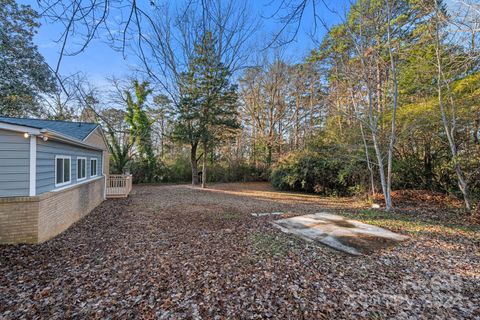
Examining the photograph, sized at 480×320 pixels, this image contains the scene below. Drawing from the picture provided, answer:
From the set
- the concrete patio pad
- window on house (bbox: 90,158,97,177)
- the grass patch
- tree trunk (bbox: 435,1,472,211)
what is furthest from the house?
tree trunk (bbox: 435,1,472,211)

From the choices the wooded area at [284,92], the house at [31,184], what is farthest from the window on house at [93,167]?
the house at [31,184]

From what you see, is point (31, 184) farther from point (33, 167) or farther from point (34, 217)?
point (34, 217)

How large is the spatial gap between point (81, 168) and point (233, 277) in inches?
264

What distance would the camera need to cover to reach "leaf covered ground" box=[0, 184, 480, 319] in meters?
2.21

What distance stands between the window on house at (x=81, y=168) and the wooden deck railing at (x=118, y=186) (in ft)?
8.23

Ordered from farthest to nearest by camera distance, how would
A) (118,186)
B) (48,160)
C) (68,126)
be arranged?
(118,186) < (68,126) < (48,160)

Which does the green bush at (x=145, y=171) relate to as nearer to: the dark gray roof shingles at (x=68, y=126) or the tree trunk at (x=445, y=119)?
the dark gray roof shingles at (x=68, y=126)

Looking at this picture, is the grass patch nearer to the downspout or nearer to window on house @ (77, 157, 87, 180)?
the downspout

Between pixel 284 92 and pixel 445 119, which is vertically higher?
pixel 284 92

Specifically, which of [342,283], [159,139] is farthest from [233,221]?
[159,139]

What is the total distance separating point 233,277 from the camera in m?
2.82

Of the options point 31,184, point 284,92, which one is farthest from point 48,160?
point 284,92

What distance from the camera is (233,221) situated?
5.67 metres

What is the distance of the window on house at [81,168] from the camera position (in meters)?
6.51
